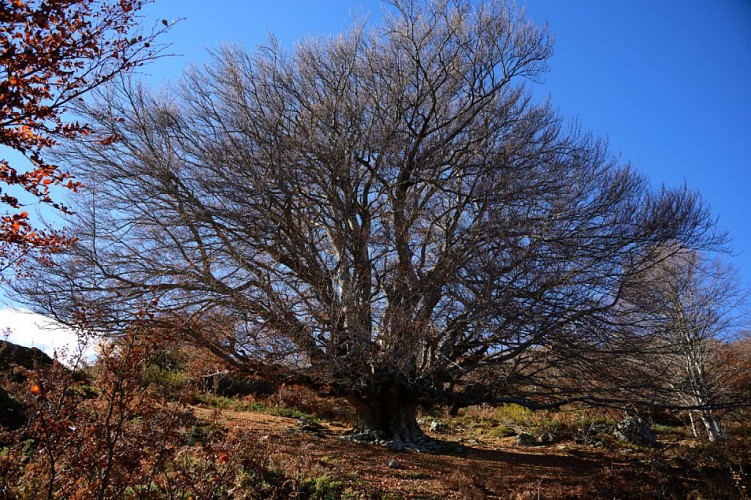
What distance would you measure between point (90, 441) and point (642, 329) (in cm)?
821

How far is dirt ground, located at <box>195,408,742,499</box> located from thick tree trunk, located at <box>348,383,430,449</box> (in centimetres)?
58

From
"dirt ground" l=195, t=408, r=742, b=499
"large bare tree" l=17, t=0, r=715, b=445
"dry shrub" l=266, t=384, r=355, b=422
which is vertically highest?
"large bare tree" l=17, t=0, r=715, b=445

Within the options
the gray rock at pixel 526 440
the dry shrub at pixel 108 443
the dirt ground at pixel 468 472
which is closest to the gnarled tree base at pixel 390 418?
the dirt ground at pixel 468 472

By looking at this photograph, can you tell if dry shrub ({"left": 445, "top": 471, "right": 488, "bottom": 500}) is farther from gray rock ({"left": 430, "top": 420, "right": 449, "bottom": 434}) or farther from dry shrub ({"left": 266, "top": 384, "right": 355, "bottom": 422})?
dry shrub ({"left": 266, "top": 384, "right": 355, "bottom": 422})

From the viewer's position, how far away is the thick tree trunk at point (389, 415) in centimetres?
957

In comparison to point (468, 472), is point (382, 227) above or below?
above

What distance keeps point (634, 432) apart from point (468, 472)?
718 centimetres

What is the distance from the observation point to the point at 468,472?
286 inches

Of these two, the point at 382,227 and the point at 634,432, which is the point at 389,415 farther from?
the point at 634,432

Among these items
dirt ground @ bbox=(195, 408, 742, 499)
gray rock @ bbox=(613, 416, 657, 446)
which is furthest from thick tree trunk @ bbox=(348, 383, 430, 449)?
gray rock @ bbox=(613, 416, 657, 446)

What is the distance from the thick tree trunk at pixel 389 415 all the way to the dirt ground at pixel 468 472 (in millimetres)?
585

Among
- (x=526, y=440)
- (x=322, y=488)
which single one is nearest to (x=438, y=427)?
(x=526, y=440)

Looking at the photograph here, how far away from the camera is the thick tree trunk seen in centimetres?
957

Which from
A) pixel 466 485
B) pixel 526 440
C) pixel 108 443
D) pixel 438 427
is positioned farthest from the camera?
pixel 438 427
